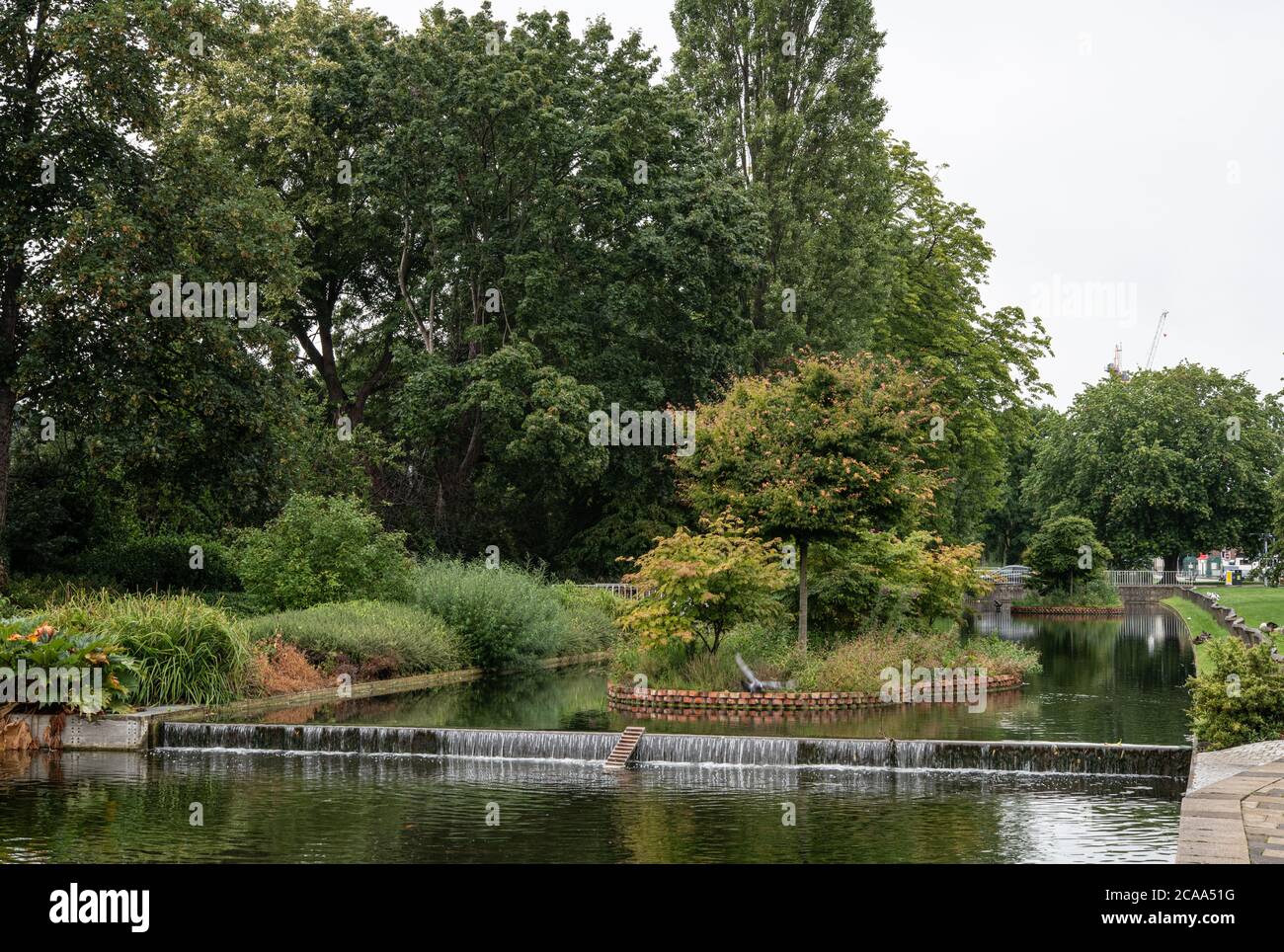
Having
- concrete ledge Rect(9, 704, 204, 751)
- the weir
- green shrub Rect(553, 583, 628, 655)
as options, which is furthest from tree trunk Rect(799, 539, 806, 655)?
concrete ledge Rect(9, 704, 204, 751)

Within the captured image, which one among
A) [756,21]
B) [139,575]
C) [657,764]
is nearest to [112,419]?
[139,575]

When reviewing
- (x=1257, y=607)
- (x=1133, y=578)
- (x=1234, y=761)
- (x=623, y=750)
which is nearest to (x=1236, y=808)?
(x=1234, y=761)

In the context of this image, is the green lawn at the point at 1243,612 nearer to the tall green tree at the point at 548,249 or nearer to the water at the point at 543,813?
the water at the point at 543,813

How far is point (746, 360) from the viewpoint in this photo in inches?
1630

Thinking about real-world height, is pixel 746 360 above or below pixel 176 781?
above

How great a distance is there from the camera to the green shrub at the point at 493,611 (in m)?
27.6

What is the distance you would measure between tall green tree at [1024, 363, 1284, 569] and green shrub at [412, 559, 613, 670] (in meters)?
47.3

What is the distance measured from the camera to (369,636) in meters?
24.6

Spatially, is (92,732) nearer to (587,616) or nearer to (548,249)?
(587,616)

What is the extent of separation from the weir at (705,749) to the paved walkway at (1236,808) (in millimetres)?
2096

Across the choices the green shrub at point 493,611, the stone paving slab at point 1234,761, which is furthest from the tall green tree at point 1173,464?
the stone paving slab at point 1234,761

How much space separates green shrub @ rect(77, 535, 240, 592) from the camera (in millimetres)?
28734
